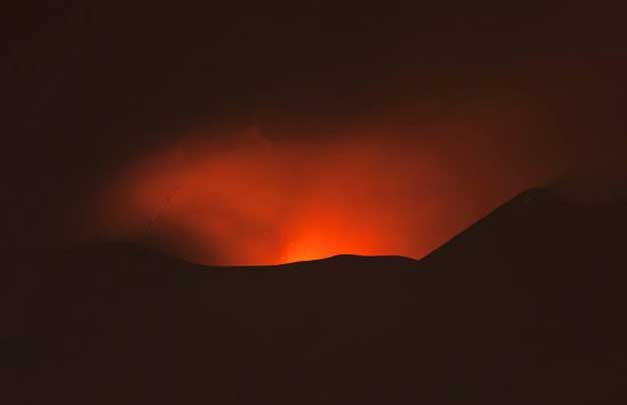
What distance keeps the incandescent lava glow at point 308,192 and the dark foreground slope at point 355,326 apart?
236 millimetres

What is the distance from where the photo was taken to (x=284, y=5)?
307cm

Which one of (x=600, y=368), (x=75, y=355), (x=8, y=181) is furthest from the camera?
(x=8, y=181)

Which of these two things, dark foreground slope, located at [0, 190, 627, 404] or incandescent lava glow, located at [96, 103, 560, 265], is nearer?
dark foreground slope, located at [0, 190, 627, 404]

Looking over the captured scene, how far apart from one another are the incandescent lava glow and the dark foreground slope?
9.3 inches

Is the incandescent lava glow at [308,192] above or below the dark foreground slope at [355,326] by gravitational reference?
above

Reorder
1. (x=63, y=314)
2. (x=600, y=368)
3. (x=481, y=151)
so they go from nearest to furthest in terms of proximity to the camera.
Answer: (x=600, y=368) → (x=63, y=314) → (x=481, y=151)

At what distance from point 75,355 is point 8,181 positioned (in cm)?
94

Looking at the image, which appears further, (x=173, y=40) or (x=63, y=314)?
(x=173, y=40)

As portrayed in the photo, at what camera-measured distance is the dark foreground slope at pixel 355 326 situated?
1.91 m

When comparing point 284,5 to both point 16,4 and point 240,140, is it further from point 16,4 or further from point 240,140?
point 16,4

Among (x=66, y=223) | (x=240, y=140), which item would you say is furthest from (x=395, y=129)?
(x=66, y=223)

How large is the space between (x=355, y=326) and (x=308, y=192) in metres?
0.76

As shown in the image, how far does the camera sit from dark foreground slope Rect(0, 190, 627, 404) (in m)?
1.91

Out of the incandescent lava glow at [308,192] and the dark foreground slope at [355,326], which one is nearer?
the dark foreground slope at [355,326]
